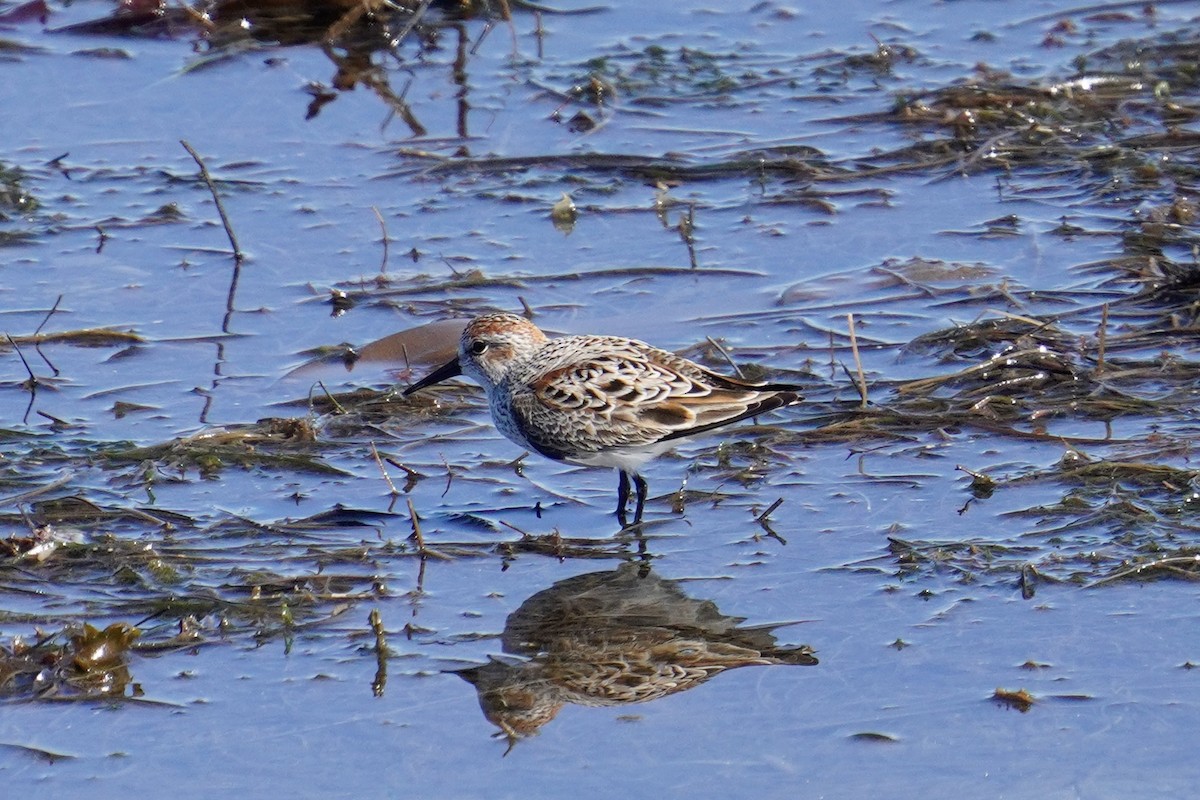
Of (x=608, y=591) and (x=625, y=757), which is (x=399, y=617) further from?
(x=625, y=757)

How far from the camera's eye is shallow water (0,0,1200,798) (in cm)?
512

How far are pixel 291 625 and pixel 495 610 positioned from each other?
2.15 feet

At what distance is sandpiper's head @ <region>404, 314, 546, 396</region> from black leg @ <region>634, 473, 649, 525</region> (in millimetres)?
761

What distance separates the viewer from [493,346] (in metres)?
7.27

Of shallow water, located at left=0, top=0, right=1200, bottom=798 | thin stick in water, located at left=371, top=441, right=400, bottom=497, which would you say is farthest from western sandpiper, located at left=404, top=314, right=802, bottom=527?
thin stick in water, located at left=371, top=441, right=400, bottom=497

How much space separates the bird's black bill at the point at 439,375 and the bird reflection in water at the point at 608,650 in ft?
4.99

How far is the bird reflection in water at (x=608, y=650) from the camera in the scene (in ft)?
17.6

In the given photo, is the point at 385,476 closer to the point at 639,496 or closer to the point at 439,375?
the point at 639,496

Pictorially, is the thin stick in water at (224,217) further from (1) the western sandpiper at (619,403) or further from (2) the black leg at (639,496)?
(2) the black leg at (639,496)

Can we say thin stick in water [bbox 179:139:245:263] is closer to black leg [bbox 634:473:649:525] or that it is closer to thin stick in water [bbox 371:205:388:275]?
thin stick in water [bbox 371:205:388:275]

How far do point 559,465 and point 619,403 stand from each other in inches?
31.9

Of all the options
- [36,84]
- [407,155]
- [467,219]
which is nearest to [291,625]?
[467,219]

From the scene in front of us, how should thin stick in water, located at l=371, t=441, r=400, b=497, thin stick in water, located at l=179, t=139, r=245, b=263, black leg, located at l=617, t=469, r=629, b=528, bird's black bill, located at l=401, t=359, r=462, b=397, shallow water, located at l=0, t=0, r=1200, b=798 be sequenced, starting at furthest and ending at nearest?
thin stick in water, located at l=179, t=139, r=245, b=263 < bird's black bill, located at l=401, t=359, r=462, b=397 < black leg, located at l=617, t=469, r=629, b=528 < thin stick in water, located at l=371, t=441, r=400, b=497 < shallow water, located at l=0, t=0, r=1200, b=798

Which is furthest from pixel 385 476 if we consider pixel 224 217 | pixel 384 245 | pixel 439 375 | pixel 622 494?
pixel 384 245
